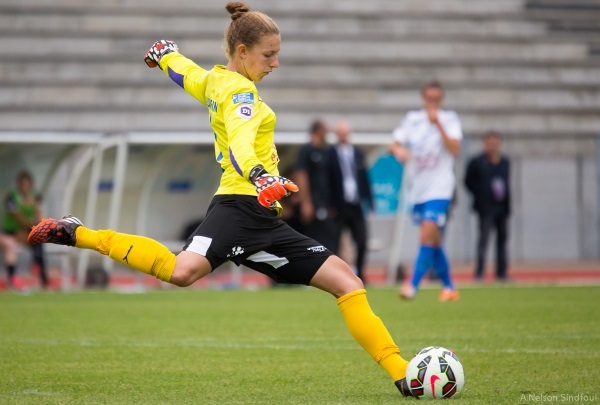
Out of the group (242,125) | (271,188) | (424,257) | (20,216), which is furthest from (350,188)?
(271,188)

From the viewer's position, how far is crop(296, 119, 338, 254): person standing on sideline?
16.0 m

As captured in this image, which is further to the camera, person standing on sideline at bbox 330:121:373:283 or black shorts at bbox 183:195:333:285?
person standing on sideline at bbox 330:121:373:283

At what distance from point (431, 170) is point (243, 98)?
6654 millimetres

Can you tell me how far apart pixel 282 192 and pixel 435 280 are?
12750 mm

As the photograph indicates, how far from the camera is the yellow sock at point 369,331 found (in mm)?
5793

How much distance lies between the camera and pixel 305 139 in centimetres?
1725

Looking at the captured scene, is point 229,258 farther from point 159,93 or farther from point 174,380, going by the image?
point 159,93

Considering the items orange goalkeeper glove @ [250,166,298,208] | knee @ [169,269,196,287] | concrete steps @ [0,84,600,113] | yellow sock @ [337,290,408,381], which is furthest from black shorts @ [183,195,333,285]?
concrete steps @ [0,84,600,113]

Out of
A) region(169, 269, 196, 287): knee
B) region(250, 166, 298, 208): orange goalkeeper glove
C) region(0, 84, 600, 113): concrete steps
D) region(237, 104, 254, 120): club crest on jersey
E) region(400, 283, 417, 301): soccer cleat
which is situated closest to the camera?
region(250, 166, 298, 208): orange goalkeeper glove

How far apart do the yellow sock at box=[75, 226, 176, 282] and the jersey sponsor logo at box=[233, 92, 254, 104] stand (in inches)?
33.8

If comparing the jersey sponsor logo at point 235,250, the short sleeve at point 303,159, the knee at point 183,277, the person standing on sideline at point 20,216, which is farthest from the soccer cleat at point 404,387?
the person standing on sideline at point 20,216

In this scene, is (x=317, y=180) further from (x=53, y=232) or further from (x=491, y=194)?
(x=53, y=232)

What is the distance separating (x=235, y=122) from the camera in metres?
5.55

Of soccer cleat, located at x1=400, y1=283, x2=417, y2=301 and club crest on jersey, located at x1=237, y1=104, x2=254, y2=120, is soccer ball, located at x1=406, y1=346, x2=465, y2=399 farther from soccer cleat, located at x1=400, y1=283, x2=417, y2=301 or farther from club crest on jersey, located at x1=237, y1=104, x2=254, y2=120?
soccer cleat, located at x1=400, y1=283, x2=417, y2=301
